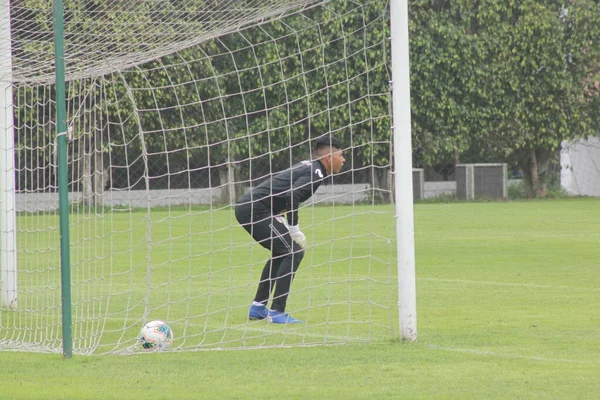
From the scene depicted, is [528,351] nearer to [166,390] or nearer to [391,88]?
[391,88]

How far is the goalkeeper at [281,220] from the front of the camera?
31.6 feet

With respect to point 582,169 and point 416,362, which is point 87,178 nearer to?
point 416,362

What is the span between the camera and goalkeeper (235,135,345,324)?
31.6 feet

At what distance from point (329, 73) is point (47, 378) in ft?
88.1

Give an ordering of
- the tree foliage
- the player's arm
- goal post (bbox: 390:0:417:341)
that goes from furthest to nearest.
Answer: the tree foliage → the player's arm → goal post (bbox: 390:0:417:341)

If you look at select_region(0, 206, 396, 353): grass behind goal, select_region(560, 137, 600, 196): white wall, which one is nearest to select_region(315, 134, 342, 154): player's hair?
select_region(0, 206, 396, 353): grass behind goal

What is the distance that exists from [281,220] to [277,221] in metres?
0.06

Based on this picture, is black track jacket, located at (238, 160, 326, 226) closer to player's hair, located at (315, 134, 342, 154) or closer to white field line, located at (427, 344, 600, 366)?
player's hair, located at (315, 134, 342, 154)

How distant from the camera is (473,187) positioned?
37781 millimetres

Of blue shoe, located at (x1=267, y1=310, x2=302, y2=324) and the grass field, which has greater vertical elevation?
blue shoe, located at (x1=267, y1=310, x2=302, y2=324)

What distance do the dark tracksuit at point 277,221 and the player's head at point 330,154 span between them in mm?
77

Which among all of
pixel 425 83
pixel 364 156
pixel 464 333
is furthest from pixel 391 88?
pixel 425 83

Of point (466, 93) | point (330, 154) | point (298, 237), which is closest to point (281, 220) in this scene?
point (298, 237)

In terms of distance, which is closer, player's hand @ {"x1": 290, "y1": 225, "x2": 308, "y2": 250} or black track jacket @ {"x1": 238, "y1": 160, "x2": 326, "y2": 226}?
black track jacket @ {"x1": 238, "y1": 160, "x2": 326, "y2": 226}
